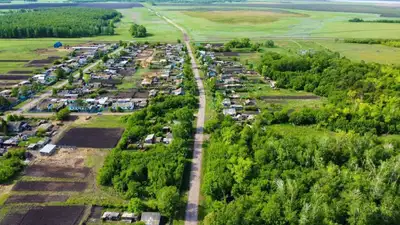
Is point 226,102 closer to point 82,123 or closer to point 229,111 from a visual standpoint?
point 229,111

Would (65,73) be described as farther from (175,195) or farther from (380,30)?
(380,30)

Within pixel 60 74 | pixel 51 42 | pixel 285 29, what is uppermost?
pixel 285 29

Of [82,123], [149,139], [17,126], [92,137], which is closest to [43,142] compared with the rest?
[92,137]

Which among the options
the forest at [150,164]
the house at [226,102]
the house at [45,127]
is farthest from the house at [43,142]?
the house at [226,102]

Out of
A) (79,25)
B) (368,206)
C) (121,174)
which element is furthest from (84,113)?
(79,25)

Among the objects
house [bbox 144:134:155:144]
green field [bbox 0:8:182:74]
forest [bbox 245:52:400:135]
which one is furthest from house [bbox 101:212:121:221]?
green field [bbox 0:8:182:74]

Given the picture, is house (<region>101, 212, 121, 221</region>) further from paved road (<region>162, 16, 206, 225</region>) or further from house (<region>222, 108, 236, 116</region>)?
house (<region>222, 108, 236, 116</region>)
